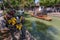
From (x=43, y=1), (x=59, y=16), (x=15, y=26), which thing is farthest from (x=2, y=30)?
(x=43, y=1)

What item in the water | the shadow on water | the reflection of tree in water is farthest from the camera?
the shadow on water

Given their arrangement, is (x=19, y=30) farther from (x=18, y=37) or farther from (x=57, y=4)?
(x=57, y=4)

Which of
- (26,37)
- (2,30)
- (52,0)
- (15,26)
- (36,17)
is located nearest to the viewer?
(15,26)

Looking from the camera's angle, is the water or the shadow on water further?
the shadow on water

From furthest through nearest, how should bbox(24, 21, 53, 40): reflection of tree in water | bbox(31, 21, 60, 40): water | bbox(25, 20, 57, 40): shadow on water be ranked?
bbox(25, 20, 57, 40): shadow on water → bbox(24, 21, 53, 40): reflection of tree in water → bbox(31, 21, 60, 40): water

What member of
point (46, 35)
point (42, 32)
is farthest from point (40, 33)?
point (46, 35)

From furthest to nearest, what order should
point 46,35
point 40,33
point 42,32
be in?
1. point 42,32
2. point 40,33
3. point 46,35

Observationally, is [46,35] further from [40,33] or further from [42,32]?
[42,32]

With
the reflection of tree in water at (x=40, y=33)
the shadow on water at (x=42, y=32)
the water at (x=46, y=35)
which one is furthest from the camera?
the shadow on water at (x=42, y=32)

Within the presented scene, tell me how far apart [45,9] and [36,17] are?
8.11 metres

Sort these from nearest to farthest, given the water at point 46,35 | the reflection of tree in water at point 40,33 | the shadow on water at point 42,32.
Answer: the water at point 46,35 < the reflection of tree in water at point 40,33 < the shadow on water at point 42,32

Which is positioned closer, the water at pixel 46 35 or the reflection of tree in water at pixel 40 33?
the water at pixel 46 35

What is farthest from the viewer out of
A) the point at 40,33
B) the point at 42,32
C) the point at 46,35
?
the point at 42,32

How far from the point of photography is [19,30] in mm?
10383
